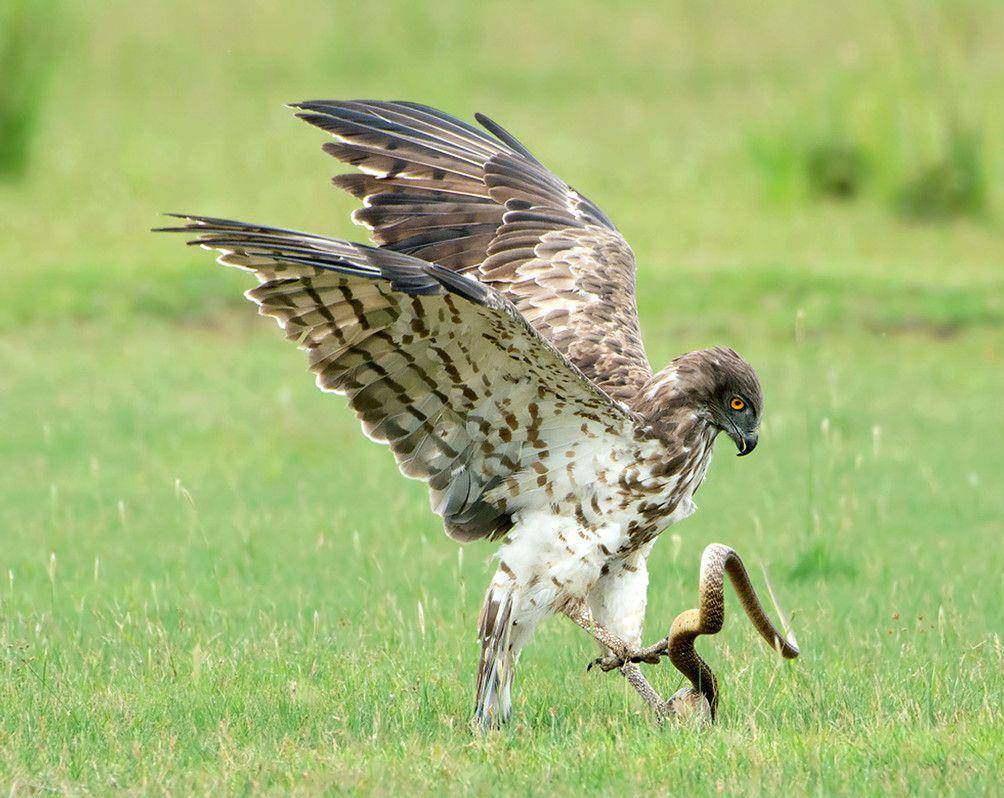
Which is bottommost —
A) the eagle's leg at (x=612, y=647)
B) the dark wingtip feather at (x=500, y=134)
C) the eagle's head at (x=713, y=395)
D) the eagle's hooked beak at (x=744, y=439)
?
the eagle's leg at (x=612, y=647)

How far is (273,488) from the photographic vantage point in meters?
10.7

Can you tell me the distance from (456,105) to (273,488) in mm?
14649

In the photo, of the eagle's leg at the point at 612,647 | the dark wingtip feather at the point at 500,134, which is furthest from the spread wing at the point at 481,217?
the eagle's leg at the point at 612,647

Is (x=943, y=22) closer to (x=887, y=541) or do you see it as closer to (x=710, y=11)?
(x=710, y=11)

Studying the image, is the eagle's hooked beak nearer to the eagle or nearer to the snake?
the eagle

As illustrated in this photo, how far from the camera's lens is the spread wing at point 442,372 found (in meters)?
5.18

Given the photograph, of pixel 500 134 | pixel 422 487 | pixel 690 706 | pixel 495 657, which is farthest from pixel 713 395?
pixel 422 487

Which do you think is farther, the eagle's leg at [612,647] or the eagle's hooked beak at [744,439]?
the eagle's hooked beak at [744,439]

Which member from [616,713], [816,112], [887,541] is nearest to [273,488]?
[887,541]

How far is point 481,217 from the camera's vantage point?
24.8 feet

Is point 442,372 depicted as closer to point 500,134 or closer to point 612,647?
point 612,647

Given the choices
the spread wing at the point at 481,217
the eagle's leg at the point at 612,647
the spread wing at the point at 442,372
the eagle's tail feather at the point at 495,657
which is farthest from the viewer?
the spread wing at the point at 481,217

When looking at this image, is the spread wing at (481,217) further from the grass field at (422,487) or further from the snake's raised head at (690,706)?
the snake's raised head at (690,706)

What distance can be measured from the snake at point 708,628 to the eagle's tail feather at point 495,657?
1.88 feet
